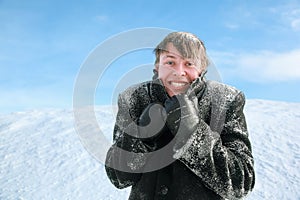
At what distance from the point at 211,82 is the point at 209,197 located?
48 cm

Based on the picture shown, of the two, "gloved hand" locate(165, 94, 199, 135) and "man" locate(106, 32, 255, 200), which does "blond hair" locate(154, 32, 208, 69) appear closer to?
"man" locate(106, 32, 255, 200)

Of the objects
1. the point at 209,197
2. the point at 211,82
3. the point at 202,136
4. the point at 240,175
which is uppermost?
the point at 211,82

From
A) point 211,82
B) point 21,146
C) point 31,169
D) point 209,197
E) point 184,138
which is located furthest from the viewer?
point 21,146

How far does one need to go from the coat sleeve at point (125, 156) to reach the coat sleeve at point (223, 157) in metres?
0.16

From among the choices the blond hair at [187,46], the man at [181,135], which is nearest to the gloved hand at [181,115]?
the man at [181,135]

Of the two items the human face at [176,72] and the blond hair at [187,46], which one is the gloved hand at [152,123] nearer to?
the human face at [176,72]

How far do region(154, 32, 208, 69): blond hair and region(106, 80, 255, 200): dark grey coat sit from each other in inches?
4.2

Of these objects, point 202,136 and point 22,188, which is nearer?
point 202,136

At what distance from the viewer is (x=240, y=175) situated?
1.36 meters

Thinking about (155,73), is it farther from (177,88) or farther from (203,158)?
(203,158)

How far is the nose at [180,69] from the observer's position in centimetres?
139

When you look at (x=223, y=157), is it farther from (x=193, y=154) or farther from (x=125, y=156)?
(x=125, y=156)

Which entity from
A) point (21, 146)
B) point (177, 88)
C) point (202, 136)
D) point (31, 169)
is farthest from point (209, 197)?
point (21, 146)

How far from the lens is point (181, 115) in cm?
128
